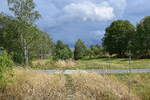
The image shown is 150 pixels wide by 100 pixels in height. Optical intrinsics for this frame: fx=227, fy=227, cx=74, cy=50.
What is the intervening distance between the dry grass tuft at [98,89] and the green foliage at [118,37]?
1673 inches

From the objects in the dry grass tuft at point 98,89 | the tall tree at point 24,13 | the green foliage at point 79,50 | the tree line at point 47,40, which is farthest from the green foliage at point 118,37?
the dry grass tuft at point 98,89

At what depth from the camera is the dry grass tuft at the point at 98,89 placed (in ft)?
21.5

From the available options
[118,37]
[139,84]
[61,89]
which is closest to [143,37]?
[118,37]

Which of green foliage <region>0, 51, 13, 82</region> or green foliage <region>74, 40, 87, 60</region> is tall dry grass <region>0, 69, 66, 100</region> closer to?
green foliage <region>0, 51, 13, 82</region>

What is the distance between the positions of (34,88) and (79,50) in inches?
1710

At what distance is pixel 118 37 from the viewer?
51406 mm

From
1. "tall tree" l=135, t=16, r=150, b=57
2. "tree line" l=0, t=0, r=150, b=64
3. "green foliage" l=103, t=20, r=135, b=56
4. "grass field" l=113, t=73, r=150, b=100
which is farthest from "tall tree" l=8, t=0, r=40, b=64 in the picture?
"green foliage" l=103, t=20, r=135, b=56

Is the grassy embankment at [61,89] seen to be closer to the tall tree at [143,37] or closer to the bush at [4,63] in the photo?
the bush at [4,63]

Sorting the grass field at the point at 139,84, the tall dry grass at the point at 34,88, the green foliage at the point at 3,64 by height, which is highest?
the green foliage at the point at 3,64

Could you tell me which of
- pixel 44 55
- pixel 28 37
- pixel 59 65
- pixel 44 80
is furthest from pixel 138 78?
pixel 44 55

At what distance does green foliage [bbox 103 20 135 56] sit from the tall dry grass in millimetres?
42744

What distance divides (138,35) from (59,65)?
2693cm

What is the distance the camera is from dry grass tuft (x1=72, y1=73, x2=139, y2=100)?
6562 millimetres

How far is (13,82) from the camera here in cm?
729
